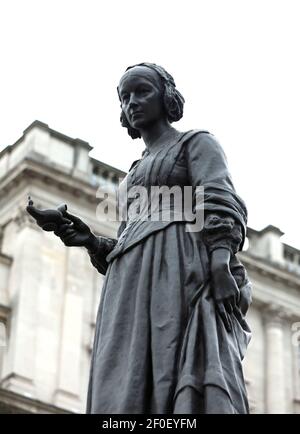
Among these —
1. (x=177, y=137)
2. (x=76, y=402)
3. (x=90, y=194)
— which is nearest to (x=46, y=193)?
(x=90, y=194)

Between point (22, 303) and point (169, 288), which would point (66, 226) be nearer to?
point (169, 288)

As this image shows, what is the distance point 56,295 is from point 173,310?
1090 inches

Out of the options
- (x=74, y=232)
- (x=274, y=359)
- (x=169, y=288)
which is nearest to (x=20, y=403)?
(x=274, y=359)

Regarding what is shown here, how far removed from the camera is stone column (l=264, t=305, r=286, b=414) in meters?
37.9

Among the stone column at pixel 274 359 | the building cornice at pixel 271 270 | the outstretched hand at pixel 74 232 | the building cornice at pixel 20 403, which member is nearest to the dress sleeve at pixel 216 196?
the outstretched hand at pixel 74 232

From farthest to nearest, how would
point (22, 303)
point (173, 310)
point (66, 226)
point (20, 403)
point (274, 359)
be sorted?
1. point (274, 359)
2. point (22, 303)
3. point (20, 403)
4. point (66, 226)
5. point (173, 310)

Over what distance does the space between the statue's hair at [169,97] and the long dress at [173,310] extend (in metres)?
0.24

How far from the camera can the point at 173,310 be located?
22.4ft

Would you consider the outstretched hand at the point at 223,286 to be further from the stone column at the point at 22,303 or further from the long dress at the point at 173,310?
the stone column at the point at 22,303

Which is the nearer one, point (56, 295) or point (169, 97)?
point (169, 97)

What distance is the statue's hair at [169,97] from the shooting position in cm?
765

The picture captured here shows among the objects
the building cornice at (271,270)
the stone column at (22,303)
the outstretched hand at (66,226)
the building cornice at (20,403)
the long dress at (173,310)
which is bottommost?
the long dress at (173,310)

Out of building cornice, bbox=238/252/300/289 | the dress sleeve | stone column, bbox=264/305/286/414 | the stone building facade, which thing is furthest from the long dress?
stone column, bbox=264/305/286/414

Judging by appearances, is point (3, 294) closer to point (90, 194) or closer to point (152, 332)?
point (90, 194)
